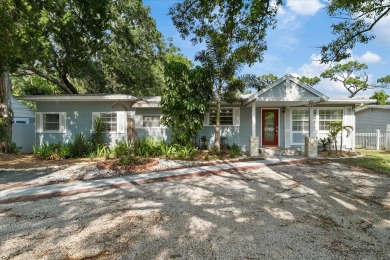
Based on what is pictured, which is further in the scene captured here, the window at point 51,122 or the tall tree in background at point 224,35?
the window at point 51,122

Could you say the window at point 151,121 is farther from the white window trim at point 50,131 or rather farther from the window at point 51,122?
the window at point 51,122

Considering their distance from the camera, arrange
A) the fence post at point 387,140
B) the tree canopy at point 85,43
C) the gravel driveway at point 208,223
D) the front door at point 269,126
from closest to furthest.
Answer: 1. the gravel driveway at point 208,223
2. the tree canopy at point 85,43
3. the front door at point 269,126
4. the fence post at point 387,140

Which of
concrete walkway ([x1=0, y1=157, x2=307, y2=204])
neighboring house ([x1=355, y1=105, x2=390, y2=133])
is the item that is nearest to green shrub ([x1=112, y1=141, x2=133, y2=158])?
concrete walkway ([x1=0, y1=157, x2=307, y2=204])

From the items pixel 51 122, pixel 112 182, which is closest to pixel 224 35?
pixel 112 182

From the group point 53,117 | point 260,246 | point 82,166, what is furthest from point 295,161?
point 53,117

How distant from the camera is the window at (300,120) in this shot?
13.3 meters

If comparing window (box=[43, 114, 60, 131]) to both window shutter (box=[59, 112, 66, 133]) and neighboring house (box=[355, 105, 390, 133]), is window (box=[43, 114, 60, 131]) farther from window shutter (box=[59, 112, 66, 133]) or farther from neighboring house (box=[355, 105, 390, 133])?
neighboring house (box=[355, 105, 390, 133])

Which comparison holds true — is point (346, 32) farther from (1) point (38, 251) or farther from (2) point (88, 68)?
(2) point (88, 68)

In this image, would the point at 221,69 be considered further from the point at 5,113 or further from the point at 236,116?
the point at 5,113

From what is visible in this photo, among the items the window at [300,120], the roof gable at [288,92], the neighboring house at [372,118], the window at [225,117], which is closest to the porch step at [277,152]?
the window at [300,120]

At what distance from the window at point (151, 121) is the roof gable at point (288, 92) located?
16.9ft

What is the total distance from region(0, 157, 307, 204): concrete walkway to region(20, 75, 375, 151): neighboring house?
4.04m

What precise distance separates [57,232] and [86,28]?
40.7 ft

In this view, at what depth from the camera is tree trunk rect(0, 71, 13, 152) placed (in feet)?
38.3
